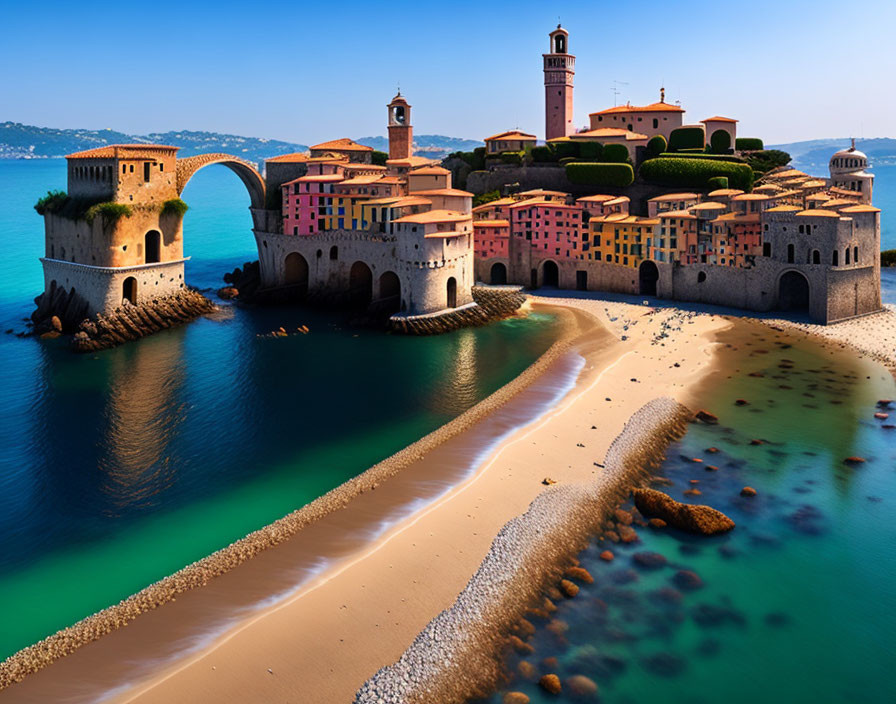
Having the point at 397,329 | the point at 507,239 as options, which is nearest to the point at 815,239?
the point at 507,239

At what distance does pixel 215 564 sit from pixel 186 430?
540 inches

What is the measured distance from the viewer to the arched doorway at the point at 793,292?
5338 centimetres

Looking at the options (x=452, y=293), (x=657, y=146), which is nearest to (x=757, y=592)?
(x=452, y=293)

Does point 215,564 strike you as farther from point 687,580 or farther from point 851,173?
point 851,173

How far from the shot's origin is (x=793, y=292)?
53.8 meters

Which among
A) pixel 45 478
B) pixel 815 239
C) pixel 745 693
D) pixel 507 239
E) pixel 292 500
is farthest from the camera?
pixel 507 239

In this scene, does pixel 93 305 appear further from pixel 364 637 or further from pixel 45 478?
pixel 364 637

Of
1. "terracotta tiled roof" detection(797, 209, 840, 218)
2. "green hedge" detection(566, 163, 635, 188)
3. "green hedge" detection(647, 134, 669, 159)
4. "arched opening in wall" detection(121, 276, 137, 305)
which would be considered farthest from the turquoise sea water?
"green hedge" detection(647, 134, 669, 159)

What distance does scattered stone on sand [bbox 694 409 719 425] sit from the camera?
112ft

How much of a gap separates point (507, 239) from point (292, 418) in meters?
32.3

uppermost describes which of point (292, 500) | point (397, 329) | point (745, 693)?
point (397, 329)

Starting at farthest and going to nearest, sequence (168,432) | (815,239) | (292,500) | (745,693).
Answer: (815,239), (168,432), (292,500), (745,693)

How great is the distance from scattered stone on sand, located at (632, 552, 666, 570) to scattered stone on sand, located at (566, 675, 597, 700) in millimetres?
5693

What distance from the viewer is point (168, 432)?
34.6 metres
